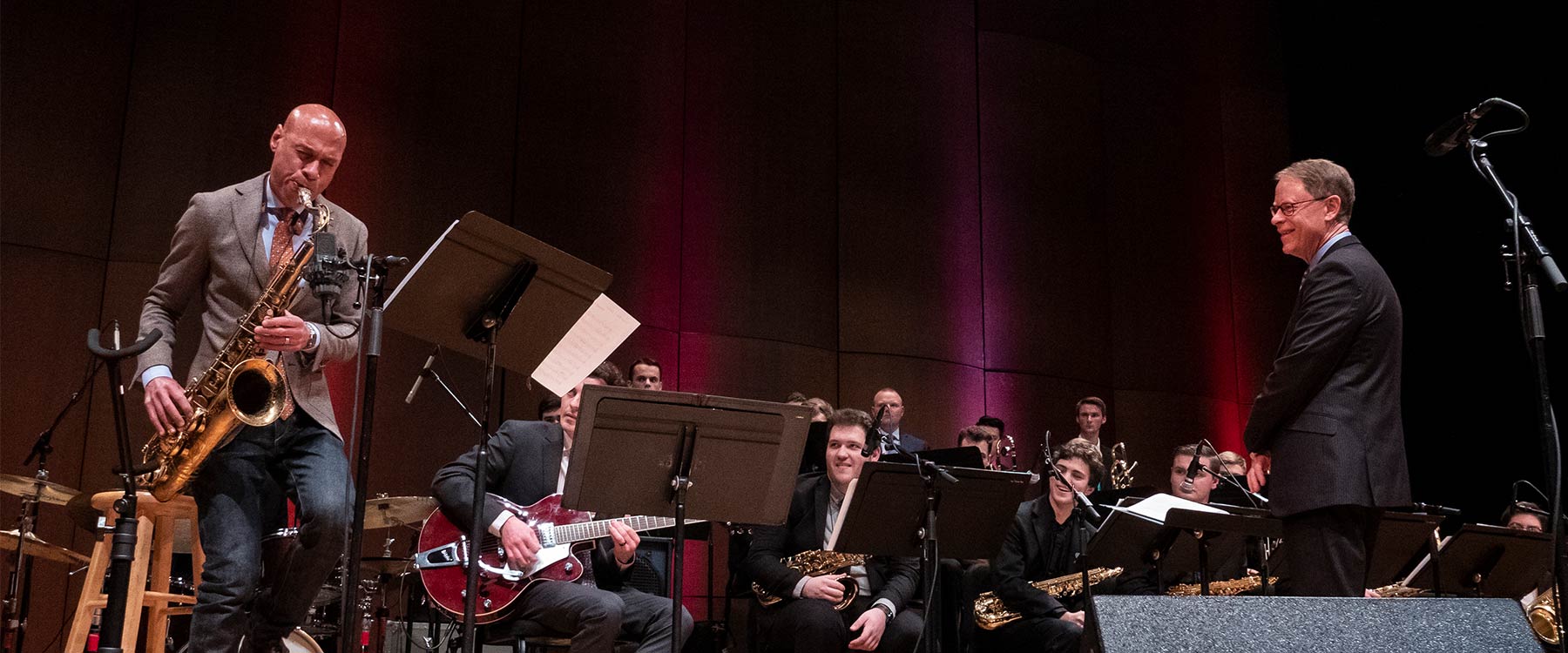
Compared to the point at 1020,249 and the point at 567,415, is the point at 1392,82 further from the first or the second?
the point at 567,415

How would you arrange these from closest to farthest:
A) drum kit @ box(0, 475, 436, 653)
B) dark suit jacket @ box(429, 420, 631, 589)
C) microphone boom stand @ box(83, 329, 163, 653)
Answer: microphone boom stand @ box(83, 329, 163, 653), drum kit @ box(0, 475, 436, 653), dark suit jacket @ box(429, 420, 631, 589)

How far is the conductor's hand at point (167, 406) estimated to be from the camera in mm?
3141

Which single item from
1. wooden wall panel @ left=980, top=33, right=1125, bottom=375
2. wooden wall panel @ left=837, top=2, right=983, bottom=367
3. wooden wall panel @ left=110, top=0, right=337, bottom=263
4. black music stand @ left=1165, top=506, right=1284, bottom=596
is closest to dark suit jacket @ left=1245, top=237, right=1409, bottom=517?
black music stand @ left=1165, top=506, right=1284, bottom=596

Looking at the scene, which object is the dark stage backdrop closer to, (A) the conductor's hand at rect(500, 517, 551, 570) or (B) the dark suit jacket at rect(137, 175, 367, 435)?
(A) the conductor's hand at rect(500, 517, 551, 570)

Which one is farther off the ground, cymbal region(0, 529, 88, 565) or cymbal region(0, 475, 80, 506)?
cymbal region(0, 475, 80, 506)

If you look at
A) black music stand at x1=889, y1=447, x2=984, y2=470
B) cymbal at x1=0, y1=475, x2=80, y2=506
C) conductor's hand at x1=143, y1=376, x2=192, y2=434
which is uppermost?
conductor's hand at x1=143, y1=376, x2=192, y2=434

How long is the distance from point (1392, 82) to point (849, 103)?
4.47 metres

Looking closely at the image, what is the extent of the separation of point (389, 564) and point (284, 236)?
296 cm

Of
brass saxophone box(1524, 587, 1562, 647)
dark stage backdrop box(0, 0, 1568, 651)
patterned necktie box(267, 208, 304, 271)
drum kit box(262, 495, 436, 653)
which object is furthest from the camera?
dark stage backdrop box(0, 0, 1568, 651)

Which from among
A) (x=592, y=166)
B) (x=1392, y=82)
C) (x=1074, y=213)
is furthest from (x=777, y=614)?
(x=1392, y=82)

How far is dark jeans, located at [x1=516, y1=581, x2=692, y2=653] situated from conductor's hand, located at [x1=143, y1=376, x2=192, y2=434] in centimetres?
152

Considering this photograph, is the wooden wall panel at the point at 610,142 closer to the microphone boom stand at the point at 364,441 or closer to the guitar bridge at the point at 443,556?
the guitar bridge at the point at 443,556

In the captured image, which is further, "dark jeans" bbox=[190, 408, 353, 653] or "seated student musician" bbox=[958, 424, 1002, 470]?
"seated student musician" bbox=[958, 424, 1002, 470]

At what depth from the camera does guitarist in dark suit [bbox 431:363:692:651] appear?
4234 millimetres
